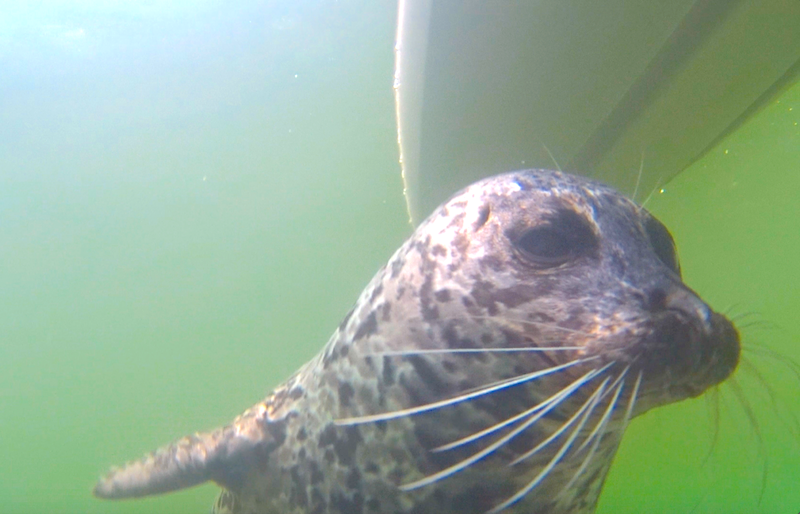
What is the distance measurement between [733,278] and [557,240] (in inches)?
561

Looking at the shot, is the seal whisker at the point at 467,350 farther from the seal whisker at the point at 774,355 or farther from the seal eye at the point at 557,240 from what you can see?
the seal whisker at the point at 774,355

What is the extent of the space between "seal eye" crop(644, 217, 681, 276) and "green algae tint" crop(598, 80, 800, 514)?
168 inches

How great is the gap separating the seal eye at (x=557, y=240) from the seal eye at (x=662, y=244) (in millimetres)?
229

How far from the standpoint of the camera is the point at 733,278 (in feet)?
43.6

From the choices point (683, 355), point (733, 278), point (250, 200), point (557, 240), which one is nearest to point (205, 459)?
point (557, 240)

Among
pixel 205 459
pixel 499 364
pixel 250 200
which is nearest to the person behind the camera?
pixel 499 364

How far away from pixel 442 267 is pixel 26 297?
23.2 meters

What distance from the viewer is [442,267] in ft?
5.01

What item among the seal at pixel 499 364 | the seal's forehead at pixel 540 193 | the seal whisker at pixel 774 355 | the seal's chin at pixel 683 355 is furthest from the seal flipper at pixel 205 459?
the seal whisker at pixel 774 355

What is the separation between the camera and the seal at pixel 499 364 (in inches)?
45.4

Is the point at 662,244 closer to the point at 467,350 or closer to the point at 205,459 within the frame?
the point at 467,350

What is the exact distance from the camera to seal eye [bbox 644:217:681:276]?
1478mm

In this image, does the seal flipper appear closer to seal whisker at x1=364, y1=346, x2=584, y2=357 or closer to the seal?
the seal

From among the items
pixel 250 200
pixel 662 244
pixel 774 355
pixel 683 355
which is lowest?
pixel 774 355
